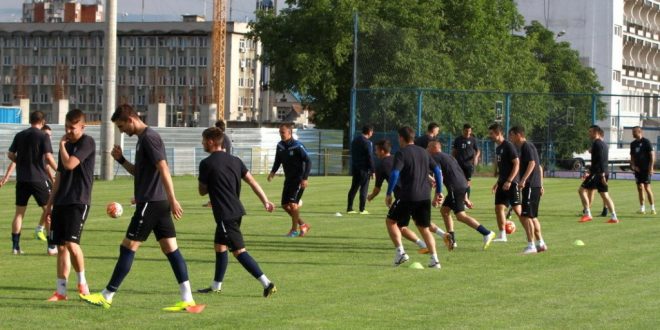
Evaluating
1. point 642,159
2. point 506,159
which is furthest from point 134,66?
point 506,159

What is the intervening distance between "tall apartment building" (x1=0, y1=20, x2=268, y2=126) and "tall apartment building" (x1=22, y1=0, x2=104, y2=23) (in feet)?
11.6

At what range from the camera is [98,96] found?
451ft

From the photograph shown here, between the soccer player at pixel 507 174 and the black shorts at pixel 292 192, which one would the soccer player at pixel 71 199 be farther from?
the black shorts at pixel 292 192

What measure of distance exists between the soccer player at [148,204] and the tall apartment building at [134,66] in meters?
116

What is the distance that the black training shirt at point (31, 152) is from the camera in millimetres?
16172

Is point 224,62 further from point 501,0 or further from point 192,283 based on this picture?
point 192,283

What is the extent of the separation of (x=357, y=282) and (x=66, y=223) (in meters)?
3.79

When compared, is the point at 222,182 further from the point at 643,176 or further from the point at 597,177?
the point at 643,176

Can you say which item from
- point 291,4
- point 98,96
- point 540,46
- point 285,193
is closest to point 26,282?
point 285,193

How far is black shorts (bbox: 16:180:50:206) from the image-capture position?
16.6 meters

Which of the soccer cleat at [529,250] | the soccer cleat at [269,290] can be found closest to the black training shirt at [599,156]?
the soccer cleat at [529,250]

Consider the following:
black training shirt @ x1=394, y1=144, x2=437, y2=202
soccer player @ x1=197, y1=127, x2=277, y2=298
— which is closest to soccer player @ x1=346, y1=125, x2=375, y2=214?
black training shirt @ x1=394, y1=144, x2=437, y2=202

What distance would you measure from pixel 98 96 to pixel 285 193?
4736 inches

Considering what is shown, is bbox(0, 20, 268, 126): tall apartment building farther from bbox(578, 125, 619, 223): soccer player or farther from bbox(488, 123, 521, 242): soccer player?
bbox(488, 123, 521, 242): soccer player
